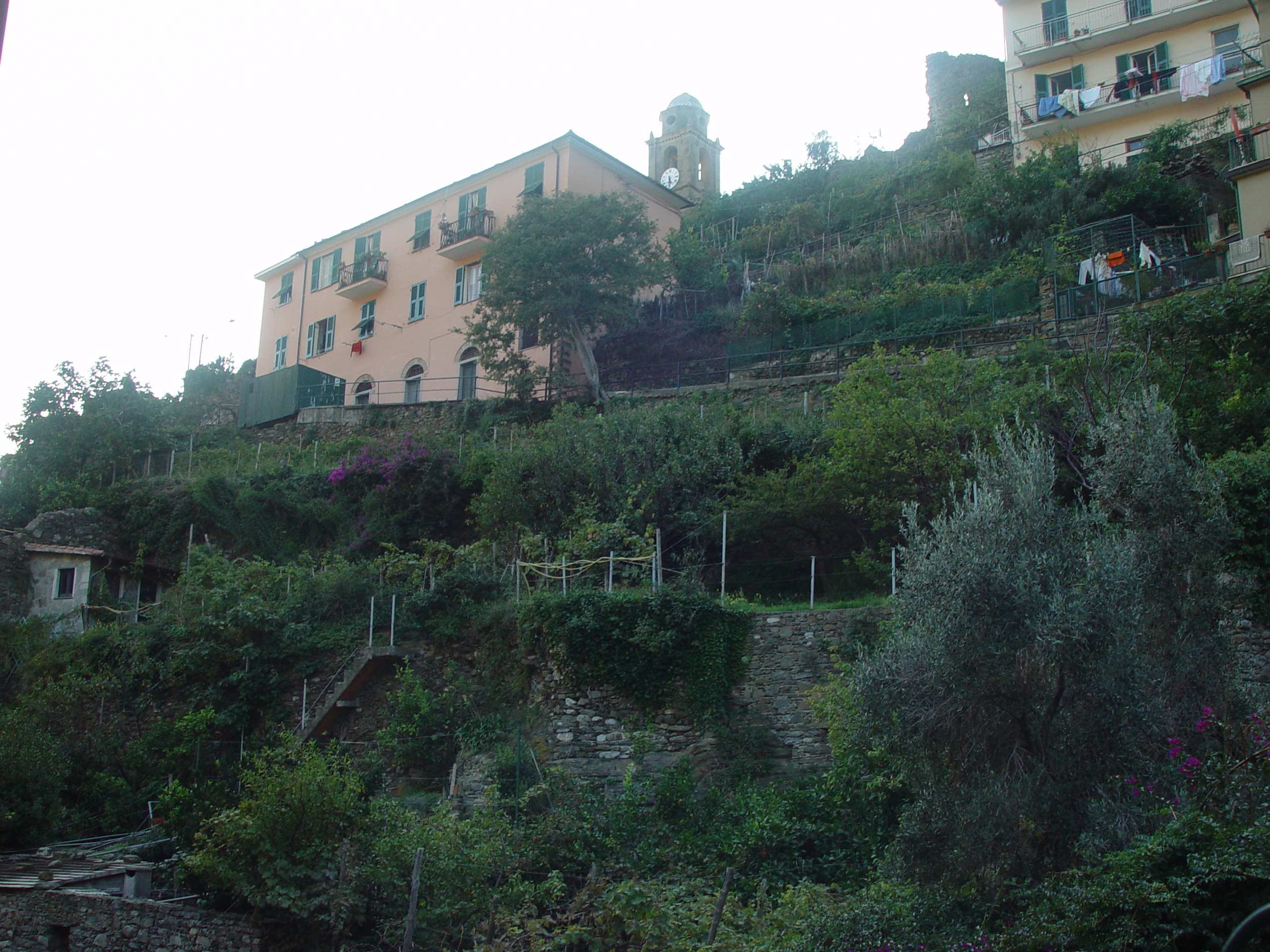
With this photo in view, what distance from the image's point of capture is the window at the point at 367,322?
35.3m

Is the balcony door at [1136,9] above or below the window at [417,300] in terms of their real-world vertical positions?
above

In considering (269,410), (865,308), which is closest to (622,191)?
(865,308)

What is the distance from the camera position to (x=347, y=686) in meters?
16.9

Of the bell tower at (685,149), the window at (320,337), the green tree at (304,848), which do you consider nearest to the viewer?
the green tree at (304,848)

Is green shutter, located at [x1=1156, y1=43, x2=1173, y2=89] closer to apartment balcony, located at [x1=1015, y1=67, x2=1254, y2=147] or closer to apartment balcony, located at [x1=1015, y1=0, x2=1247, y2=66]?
apartment balcony, located at [x1=1015, y1=67, x2=1254, y2=147]

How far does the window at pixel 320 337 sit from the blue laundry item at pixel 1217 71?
29.4 meters

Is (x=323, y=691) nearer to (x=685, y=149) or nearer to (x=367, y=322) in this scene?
(x=367, y=322)

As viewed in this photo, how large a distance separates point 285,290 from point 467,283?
11.2 m

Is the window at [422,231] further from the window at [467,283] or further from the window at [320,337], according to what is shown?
the window at [320,337]

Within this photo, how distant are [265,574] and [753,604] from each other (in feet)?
34.6

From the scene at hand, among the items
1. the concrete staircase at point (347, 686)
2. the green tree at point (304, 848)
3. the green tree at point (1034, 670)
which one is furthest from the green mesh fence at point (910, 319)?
the green tree at point (304, 848)

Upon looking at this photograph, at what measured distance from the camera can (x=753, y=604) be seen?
15477 millimetres

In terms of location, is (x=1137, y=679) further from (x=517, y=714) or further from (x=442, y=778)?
(x=442, y=778)

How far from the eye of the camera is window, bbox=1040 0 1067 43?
31.0 m
